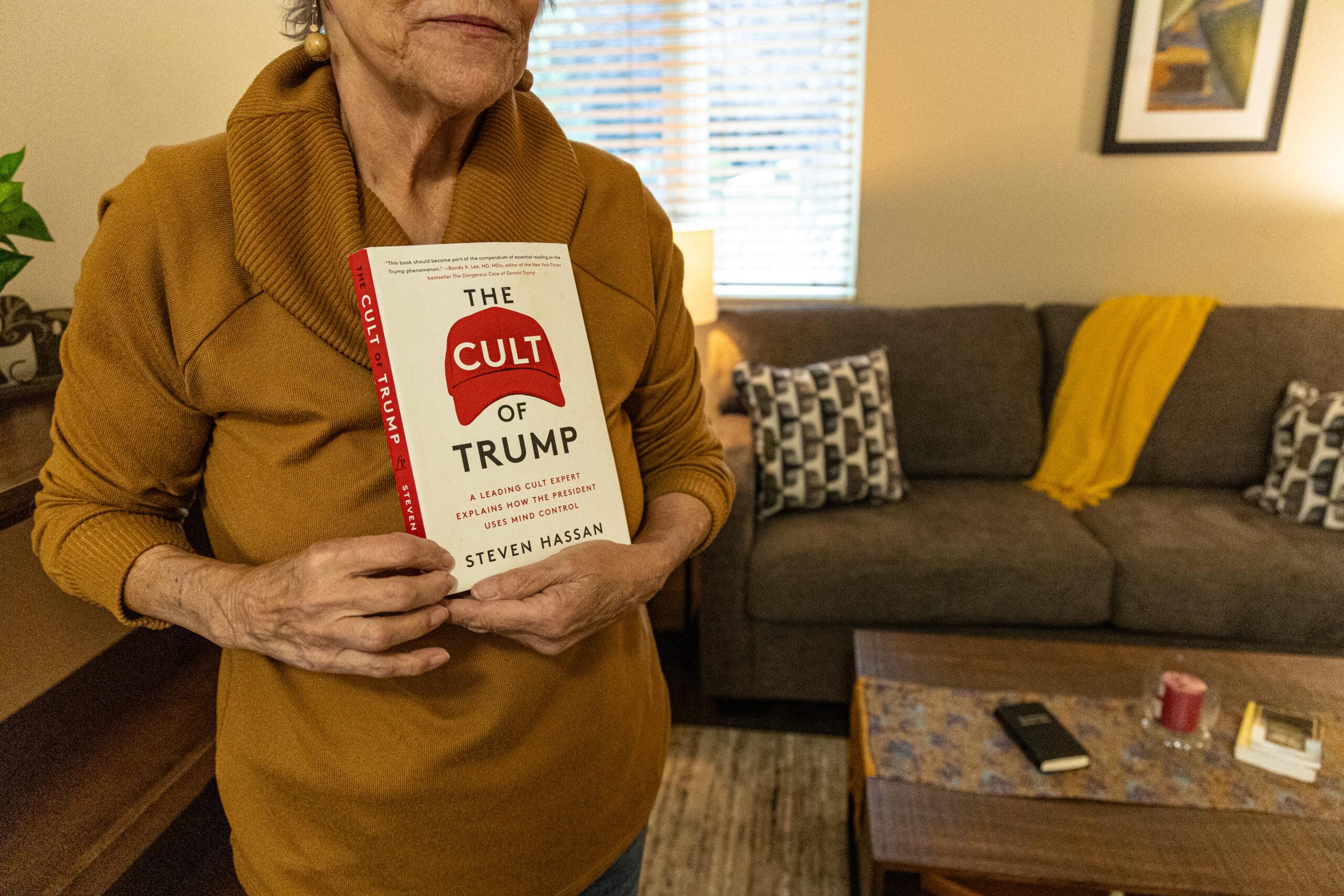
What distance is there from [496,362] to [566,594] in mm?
187

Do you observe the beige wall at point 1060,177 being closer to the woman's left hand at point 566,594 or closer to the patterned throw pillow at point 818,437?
the patterned throw pillow at point 818,437

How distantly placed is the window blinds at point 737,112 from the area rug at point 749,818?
157cm

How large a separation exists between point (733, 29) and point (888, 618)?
1942 mm

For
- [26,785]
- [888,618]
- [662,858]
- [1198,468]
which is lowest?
[662,858]

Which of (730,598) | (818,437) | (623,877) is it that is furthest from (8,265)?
(818,437)

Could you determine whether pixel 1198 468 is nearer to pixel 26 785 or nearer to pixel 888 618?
pixel 888 618

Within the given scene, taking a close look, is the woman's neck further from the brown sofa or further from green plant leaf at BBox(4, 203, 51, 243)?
the brown sofa

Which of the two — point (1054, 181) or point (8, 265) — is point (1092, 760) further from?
point (1054, 181)

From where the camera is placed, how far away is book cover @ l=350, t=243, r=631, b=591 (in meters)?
0.55

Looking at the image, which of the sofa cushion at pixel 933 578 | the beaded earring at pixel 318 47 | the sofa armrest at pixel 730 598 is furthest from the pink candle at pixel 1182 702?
the beaded earring at pixel 318 47

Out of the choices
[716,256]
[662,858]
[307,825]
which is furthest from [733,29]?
[307,825]

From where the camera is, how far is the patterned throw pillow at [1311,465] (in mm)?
1943

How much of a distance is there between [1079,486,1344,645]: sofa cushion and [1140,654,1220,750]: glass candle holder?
0.53 m

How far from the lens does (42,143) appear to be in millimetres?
1086
